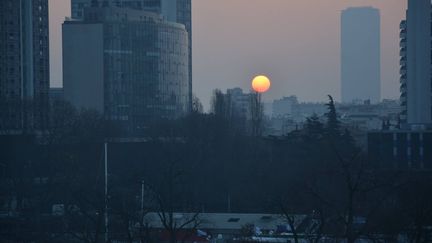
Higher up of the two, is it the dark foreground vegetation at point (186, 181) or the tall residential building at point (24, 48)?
the tall residential building at point (24, 48)

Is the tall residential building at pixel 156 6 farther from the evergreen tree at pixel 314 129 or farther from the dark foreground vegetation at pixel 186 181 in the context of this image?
the evergreen tree at pixel 314 129

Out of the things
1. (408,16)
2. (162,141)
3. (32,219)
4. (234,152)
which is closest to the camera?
(32,219)

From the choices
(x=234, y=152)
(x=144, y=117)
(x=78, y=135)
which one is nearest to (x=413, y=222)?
(x=234, y=152)

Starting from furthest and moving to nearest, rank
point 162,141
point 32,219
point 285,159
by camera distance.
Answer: point 162,141 → point 285,159 → point 32,219

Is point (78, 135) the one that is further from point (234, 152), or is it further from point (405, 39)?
point (405, 39)

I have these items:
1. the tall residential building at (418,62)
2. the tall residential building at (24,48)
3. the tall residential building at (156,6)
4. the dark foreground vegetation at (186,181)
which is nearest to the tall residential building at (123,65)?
the tall residential building at (24,48)

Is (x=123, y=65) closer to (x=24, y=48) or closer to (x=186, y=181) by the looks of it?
(x=24, y=48)
